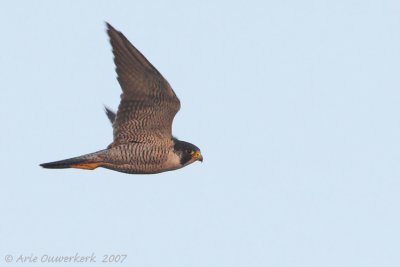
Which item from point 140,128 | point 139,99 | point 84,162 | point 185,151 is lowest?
point 84,162

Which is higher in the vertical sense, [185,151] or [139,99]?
[139,99]

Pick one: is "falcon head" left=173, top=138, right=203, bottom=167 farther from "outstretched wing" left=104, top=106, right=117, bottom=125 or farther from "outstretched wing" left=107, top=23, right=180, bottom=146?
"outstretched wing" left=104, top=106, right=117, bottom=125

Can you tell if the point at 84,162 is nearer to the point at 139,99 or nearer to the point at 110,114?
the point at 139,99

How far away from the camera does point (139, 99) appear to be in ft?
41.8

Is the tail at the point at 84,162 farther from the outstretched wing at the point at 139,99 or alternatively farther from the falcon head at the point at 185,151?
the falcon head at the point at 185,151

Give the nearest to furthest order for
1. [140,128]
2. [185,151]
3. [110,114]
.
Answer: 1. [140,128]
2. [185,151]
3. [110,114]

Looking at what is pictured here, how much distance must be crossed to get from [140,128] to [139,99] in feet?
1.73

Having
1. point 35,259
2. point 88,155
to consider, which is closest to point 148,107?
point 88,155

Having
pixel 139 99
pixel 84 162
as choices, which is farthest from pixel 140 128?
pixel 84 162

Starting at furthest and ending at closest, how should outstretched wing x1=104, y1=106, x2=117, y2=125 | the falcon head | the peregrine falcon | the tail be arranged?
outstretched wing x1=104, y1=106, x2=117, y2=125, the falcon head, the tail, the peregrine falcon

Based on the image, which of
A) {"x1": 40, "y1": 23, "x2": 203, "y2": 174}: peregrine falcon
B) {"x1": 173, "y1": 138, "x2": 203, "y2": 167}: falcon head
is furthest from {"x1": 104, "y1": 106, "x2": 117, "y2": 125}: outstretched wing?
{"x1": 173, "y1": 138, "x2": 203, "y2": 167}: falcon head

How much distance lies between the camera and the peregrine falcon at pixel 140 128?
12409 millimetres

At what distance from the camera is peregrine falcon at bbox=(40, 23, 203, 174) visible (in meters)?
12.4

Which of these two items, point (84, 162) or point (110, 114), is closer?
point (84, 162)
